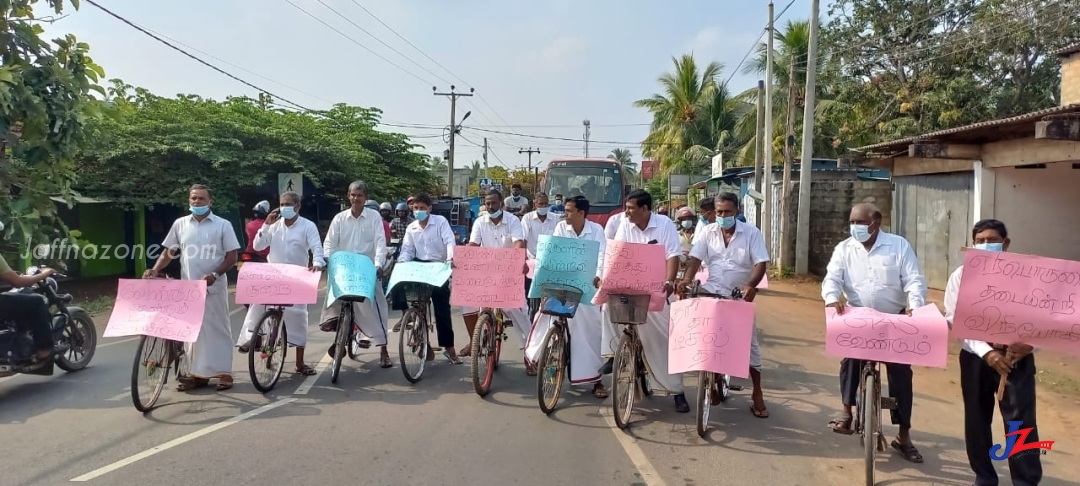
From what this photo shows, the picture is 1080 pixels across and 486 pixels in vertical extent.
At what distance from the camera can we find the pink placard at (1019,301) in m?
3.62

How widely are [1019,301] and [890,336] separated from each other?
692mm

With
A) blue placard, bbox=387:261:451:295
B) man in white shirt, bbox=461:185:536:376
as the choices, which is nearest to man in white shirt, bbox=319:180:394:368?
blue placard, bbox=387:261:451:295

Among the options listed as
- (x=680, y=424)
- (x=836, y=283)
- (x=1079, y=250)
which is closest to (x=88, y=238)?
(x=680, y=424)

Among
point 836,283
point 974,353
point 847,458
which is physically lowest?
point 847,458

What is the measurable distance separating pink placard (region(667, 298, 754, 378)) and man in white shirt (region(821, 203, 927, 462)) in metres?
0.58

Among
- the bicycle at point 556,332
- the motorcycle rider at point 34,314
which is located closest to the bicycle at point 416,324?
the bicycle at point 556,332

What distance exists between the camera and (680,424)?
17.5 feet

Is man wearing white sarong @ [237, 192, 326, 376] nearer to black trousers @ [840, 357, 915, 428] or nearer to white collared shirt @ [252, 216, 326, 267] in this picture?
white collared shirt @ [252, 216, 326, 267]

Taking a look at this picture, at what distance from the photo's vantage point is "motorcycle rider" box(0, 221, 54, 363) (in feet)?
19.4

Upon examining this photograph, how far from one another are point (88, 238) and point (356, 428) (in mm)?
14966

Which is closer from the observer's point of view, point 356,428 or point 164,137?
point 356,428

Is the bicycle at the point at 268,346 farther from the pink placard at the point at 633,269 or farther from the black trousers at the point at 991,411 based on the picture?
the black trousers at the point at 991,411

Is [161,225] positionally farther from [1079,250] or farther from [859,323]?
[1079,250]

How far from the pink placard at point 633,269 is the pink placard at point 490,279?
1070mm
